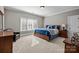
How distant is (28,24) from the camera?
110 inches

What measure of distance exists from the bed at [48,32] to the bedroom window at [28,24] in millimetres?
192

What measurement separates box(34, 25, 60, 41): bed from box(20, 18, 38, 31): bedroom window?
0.19 metres

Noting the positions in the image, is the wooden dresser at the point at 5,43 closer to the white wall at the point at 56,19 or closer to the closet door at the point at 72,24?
the white wall at the point at 56,19

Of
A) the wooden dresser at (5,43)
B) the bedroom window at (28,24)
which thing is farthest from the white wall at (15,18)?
the wooden dresser at (5,43)

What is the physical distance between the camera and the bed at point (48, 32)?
2.87 meters

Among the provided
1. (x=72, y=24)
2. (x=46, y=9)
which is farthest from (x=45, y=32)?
(x=72, y=24)

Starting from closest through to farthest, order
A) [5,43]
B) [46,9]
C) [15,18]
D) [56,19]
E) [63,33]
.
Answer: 1. [5,43]
2. [15,18]
3. [46,9]
4. [63,33]
5. [56,19]

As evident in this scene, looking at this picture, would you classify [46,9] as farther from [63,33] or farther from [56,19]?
[63,33]

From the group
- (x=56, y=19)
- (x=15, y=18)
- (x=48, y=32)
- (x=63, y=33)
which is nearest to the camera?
(x=15, y=18)

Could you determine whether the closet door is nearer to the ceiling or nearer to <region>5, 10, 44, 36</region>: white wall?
the ceiling

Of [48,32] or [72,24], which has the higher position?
[72,24]

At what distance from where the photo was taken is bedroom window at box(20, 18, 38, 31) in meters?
2.71

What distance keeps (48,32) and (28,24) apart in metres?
0.79

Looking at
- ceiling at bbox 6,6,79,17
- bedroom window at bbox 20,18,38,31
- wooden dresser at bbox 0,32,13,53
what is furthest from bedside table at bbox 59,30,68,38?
wooden dresser at bbox 0,32,13,53
